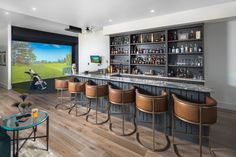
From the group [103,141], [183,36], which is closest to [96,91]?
[103,141]

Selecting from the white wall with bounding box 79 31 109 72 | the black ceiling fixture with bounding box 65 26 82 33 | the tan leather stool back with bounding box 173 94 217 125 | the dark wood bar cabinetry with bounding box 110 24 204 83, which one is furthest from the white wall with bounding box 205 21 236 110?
the black ceiling fixture with bounding box 65 26 82 33

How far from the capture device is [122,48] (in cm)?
655

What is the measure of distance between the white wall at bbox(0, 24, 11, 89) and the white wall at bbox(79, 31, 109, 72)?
141 inches

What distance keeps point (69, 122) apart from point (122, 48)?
4.22 meters

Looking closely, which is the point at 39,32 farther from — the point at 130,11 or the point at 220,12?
the point at 220,12

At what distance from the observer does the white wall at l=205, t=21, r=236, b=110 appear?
14.0 feet

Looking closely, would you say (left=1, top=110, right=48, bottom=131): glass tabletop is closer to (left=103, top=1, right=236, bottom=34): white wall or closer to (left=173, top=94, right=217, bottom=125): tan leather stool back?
(left=173, top=94, right=217, bottom=125): tan leather stool back

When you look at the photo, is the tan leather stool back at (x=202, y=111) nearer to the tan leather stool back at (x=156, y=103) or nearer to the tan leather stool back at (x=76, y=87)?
the tan leather stool back at (x=156, y=103)

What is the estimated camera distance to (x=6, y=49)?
707 centimetres

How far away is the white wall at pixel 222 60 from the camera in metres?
4.26

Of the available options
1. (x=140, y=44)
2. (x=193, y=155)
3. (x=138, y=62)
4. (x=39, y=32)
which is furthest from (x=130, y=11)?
(x=39, y=32)

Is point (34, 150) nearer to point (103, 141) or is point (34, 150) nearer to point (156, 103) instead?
point (103, 141)

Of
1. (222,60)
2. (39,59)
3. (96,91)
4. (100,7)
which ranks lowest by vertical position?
(96,91)

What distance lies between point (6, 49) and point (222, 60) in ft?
31.0
